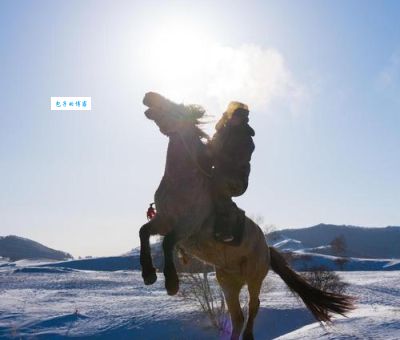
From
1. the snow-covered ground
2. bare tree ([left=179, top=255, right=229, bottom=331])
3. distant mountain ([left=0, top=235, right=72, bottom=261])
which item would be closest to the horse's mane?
the snow-covered ground

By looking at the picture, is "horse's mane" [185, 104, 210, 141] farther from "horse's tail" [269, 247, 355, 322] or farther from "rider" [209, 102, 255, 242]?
"horse's tail" [269, 247, 355, 322]

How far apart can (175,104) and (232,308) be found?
225 cm

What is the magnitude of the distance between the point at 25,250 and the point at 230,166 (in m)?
139

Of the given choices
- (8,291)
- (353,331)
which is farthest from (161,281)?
(353,331)

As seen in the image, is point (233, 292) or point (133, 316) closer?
point (233, 292)

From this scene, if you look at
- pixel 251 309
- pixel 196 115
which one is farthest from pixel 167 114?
pixel 251 309

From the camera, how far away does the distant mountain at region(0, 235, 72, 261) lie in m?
130

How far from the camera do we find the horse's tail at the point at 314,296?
5.96m

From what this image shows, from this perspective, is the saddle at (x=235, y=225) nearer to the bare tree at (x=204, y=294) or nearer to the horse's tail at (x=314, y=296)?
the horse's tail at (x=314, y=296)

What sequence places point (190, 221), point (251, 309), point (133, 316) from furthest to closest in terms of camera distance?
point (133, 316)
point (251, 309)
point (190, 221)

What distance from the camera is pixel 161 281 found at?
44281 mm

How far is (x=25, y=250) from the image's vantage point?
134 metres

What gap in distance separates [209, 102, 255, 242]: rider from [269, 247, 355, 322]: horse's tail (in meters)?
1.50

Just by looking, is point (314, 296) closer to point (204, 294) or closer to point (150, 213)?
point (150, 213)
